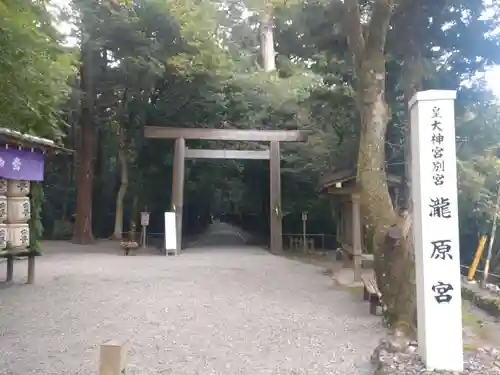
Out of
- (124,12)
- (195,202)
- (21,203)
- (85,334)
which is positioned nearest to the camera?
(85,334)

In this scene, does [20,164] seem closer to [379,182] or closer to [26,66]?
[26,66]

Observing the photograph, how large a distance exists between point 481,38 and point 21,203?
30.4 ft

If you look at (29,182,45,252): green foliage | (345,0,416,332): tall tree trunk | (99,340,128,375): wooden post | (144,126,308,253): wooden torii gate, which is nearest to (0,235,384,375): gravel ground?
(345,0,416,332): tall tree trunk

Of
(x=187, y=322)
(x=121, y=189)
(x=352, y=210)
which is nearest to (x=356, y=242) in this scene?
(x=352, y=210)

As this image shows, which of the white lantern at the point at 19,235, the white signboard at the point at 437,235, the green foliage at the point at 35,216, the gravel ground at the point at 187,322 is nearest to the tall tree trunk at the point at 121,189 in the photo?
the gravel ground at the point at 187,322

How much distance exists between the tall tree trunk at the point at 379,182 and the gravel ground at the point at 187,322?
0.67 metres

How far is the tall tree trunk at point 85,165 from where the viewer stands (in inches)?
747

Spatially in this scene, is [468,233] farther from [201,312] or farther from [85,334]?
[85,334]

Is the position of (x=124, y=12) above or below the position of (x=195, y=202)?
above

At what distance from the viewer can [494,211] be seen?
448 inches

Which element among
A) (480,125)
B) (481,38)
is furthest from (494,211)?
(481,38)

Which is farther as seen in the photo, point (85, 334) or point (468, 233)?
point (468, 233)

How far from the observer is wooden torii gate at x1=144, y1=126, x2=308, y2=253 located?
53.3ft

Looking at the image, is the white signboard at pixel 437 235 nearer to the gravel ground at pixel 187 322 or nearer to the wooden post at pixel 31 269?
the gravel ground at pixel 187 322
